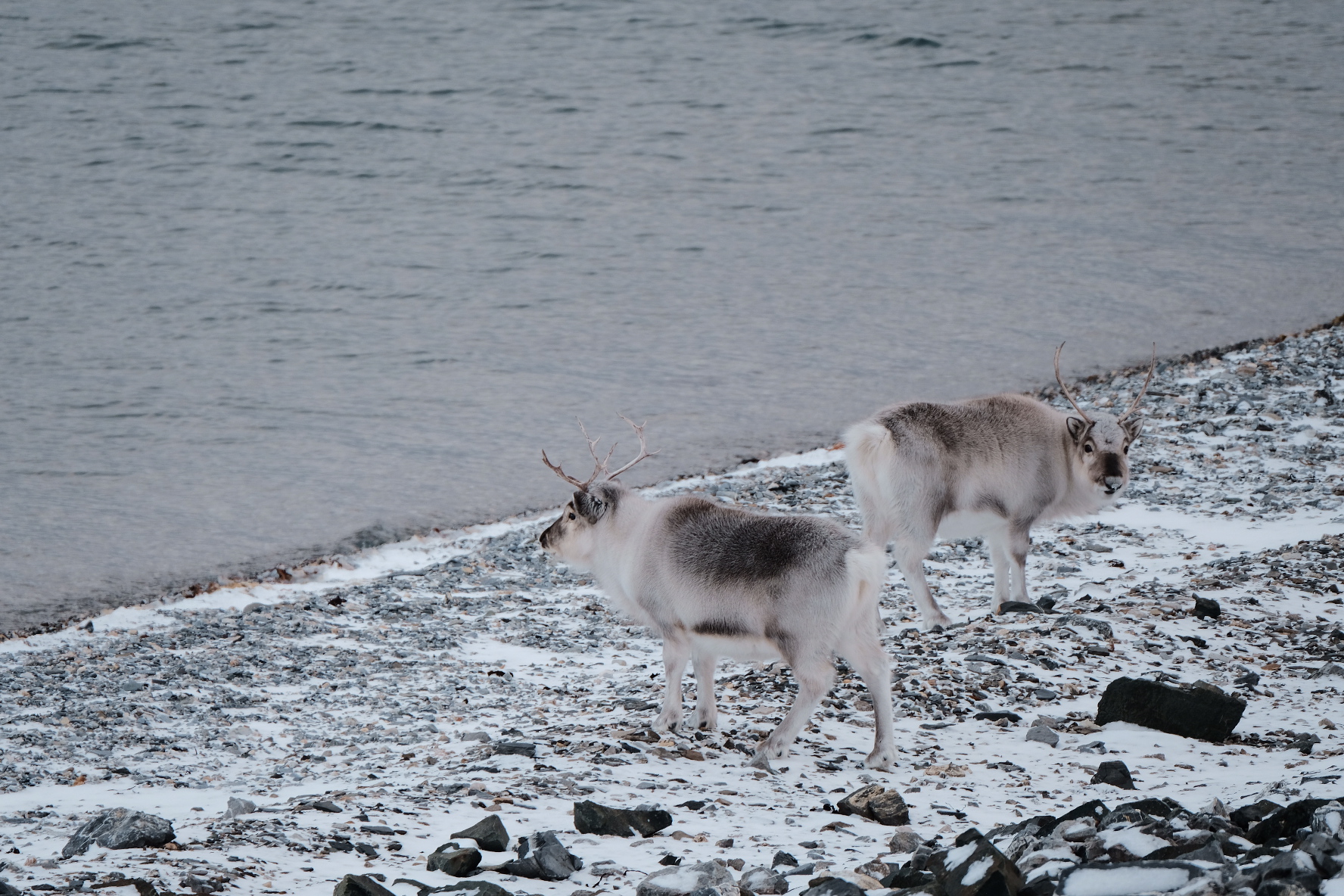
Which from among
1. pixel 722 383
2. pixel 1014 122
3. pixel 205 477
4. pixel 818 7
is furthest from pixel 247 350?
pixel 818 7

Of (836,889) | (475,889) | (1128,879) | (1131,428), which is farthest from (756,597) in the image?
(1131,428)

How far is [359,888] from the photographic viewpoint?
4.49 meters

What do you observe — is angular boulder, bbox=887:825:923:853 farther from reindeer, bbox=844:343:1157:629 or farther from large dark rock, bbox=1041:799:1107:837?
reindeer, bbox=844:343:1157:629

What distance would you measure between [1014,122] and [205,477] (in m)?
19.8

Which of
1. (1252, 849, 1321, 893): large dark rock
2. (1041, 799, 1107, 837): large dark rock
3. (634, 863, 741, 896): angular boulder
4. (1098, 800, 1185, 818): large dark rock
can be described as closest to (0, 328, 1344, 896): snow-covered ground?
(634, 863, 741, 896): angular boulder

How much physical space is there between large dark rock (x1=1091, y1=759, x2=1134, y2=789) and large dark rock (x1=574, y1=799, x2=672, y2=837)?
75.8 inches

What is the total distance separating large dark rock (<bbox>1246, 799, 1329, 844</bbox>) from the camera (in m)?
4.52

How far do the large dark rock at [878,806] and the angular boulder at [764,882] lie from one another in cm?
77

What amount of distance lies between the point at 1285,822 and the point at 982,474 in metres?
4.29

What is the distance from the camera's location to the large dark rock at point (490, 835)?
5.14 meters

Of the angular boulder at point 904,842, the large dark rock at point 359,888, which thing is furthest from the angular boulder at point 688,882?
the large dark rock at point 359,888

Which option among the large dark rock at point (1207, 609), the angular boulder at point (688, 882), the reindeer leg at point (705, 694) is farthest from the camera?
the large dark rock at point (1207, 609)

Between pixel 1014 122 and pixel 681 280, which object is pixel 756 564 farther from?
pixel 1014 122

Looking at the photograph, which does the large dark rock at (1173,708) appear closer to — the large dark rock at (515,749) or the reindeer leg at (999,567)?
the reindeer leg at (999,567)
